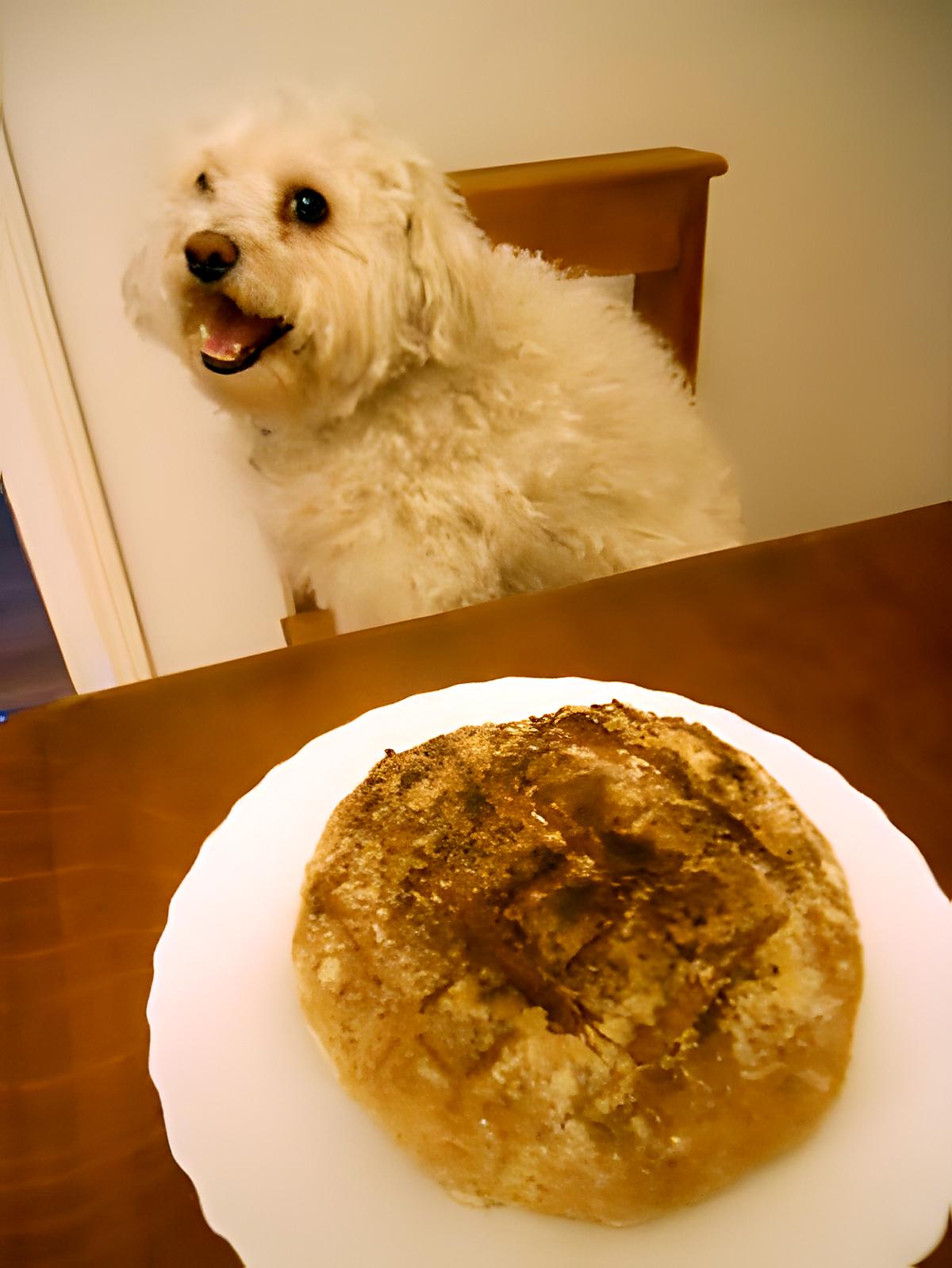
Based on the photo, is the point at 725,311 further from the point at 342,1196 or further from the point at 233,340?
the point at 342,1196

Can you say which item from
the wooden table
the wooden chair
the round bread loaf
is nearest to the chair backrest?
the wooden chair

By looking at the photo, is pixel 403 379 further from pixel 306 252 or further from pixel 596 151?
pixel 596 151

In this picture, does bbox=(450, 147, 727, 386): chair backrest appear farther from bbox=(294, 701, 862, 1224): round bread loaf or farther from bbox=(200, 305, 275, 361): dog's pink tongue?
bbox=(294, 701, 862, 1224): round bread loaf

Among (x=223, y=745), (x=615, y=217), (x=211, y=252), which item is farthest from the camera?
(x=615, y=217)

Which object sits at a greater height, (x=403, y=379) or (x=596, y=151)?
(x=596, y=151)

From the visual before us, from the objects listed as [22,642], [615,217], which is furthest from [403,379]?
[22,642]
